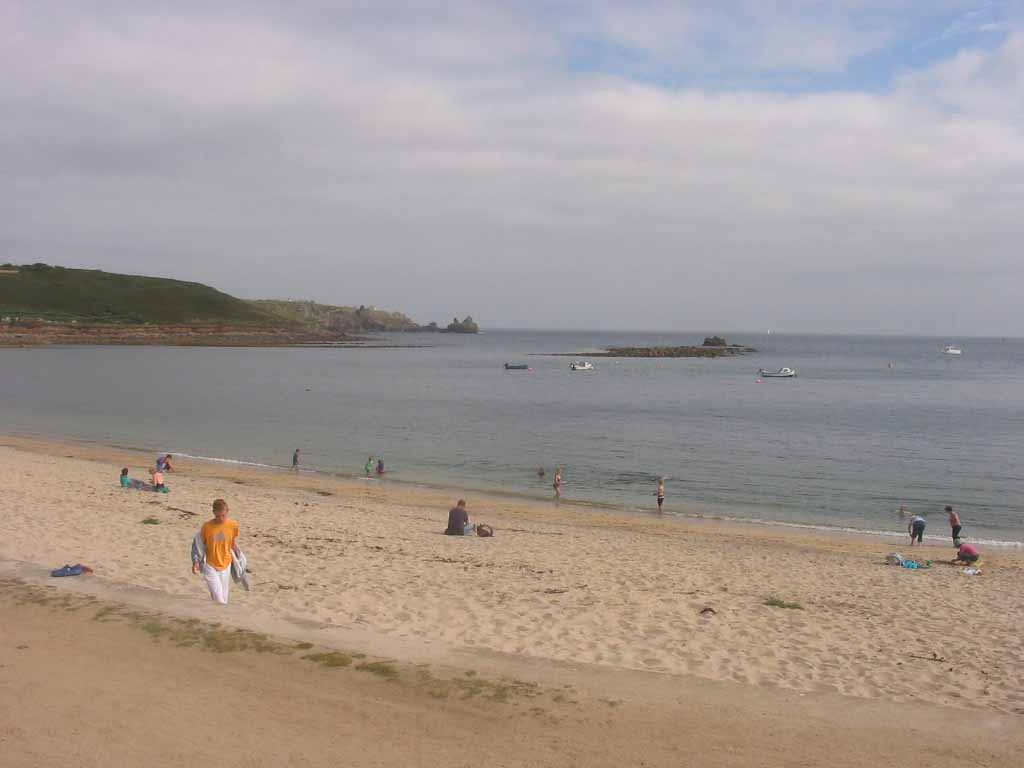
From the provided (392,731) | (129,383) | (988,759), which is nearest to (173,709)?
(392,731)

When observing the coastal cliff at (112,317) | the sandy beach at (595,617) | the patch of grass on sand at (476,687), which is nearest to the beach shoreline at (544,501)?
the sandy beach at (595,617)

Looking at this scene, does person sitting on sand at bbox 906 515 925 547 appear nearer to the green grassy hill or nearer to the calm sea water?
the calm sea water


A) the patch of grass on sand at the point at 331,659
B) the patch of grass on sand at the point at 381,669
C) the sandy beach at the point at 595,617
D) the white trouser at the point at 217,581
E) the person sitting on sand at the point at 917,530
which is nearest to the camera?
the sandy beach at the point at 595,617

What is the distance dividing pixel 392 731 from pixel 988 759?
16.3 ft

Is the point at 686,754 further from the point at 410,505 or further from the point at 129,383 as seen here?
the point at 129,383

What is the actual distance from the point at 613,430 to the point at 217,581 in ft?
128

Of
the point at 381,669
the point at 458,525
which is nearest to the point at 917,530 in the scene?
the point at 458,525

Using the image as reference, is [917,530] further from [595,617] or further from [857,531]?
[595,617]

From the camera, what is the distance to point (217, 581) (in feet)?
31.6

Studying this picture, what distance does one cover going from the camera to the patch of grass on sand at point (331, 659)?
8102 mm

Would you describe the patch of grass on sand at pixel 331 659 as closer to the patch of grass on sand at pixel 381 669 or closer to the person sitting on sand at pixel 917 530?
the patch of grass on sand at pixel 381 669

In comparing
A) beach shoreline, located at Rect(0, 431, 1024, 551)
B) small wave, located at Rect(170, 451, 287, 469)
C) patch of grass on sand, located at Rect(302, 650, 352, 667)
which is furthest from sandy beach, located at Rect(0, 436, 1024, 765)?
small wave, located at Rect(170, 451, 287, 469)

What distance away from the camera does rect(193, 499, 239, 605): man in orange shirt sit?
9.42 m

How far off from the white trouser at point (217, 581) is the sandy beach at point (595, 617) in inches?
7.7
